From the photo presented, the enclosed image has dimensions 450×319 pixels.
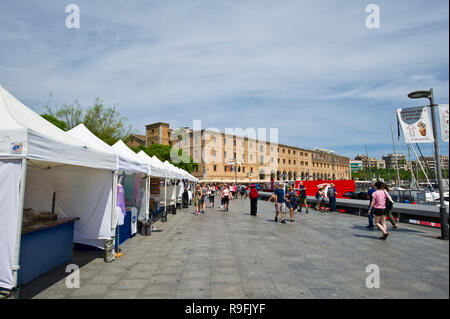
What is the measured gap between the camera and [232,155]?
66.8 m

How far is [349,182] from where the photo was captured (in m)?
30.5

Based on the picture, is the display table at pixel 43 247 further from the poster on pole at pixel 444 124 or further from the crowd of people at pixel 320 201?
the crowd of people at pixel 320 201

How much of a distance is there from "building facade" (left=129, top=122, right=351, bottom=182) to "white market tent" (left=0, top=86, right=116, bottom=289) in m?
45.0

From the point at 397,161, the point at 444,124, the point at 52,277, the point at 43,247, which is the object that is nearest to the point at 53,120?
the point at 43,247

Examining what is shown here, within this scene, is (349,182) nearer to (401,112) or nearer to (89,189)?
(401,112)

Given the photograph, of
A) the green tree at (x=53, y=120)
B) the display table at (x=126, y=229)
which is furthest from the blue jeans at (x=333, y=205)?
the green tree at (x=53, y=120)

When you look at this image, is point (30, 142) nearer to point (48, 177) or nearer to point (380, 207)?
point (48, 177)

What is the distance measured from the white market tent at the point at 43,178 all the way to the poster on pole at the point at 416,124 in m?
6.13

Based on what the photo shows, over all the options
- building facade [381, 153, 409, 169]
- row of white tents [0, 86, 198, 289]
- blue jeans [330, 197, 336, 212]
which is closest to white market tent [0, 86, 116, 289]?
row of white tents [0, 86, 198, 289]

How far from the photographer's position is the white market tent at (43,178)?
12.0ft

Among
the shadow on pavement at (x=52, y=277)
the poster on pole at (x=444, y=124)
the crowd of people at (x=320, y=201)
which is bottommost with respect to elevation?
the shadow on pavement at (x=52, y=277)

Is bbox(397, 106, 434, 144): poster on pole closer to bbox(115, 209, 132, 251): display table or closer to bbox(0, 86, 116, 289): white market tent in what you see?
bbox(0, 86, 116, 289): white market tent
